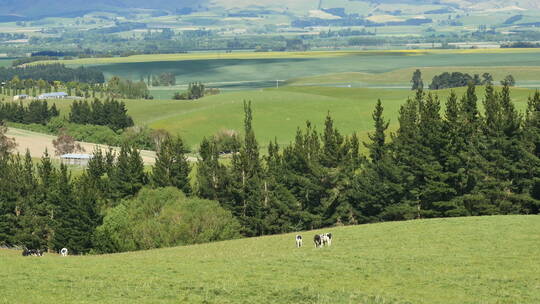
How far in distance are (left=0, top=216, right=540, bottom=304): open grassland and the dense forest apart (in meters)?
23.3

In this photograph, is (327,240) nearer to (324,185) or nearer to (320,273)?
(320,273)

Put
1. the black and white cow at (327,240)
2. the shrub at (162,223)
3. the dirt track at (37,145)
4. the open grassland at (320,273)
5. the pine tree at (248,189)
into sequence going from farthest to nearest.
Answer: the dirt track at (37,145) < the pine tree at (248,189) < the shrub at (162,223) < the black and white cow at (327,240) < the open grassland at (320,273)

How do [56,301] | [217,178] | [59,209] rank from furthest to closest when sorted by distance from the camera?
[217,178] → [59,209] → [56,301]

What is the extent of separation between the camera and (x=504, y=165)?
8025 cm

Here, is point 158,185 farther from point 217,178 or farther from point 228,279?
point 228,279

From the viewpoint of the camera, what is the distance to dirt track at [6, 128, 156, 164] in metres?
155

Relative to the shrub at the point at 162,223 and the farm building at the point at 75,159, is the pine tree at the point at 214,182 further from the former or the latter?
the farm building at the point at 75,159

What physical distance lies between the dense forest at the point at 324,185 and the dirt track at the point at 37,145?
168 ft

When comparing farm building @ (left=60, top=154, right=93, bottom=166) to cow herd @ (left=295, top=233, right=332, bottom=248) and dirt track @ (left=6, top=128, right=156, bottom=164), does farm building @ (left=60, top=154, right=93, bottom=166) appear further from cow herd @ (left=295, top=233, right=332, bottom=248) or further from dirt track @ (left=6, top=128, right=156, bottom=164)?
cow herd @ (left=295, top=233, right=332, bottom=248)

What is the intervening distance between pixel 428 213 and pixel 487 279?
132 feet

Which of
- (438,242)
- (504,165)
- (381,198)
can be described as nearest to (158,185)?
(381,198)

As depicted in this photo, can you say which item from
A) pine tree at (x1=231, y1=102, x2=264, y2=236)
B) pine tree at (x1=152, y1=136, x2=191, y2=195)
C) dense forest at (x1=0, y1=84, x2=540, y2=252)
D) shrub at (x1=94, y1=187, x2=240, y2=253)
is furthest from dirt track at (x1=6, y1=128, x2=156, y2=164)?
shrub at (x1=94, y1=187, x2=240, y2=253)

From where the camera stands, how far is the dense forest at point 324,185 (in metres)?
79.4

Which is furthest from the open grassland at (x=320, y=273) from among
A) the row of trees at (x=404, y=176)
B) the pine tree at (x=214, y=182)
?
the pine tree at (x=214, y=182)
